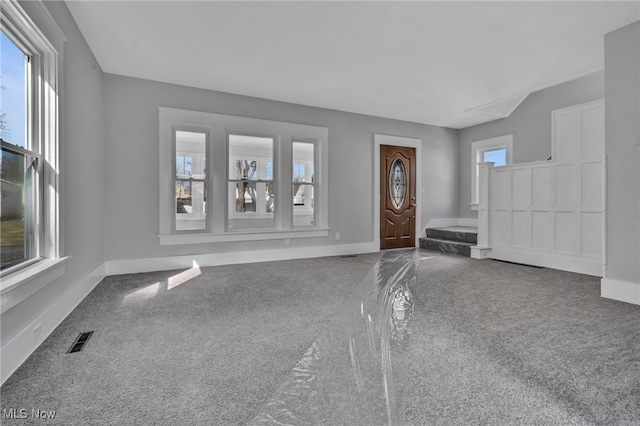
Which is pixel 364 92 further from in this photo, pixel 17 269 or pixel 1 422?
pixel 1 422

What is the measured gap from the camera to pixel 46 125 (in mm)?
2168

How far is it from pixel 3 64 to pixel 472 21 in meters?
3.44

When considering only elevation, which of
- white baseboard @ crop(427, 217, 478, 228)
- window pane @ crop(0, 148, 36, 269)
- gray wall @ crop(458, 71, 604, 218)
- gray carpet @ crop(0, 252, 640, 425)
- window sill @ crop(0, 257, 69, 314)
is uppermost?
gray wall @ crop(458, 71, 604, 218)

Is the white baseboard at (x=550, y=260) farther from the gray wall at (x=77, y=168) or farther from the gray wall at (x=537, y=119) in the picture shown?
the gray wall at (x=77, y=168)

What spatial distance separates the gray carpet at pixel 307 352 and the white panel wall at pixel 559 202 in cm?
88

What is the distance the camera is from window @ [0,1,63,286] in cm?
177

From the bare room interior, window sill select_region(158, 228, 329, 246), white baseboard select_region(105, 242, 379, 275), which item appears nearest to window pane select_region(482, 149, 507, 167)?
the bare room interior

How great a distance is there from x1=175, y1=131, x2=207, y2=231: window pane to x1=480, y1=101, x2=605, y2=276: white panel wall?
4.57 metres

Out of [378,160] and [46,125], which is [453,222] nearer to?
[378,160]

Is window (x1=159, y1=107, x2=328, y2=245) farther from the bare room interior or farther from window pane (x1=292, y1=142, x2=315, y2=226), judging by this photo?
window pane (x1=292, y1=142, x2=315, y2=226)

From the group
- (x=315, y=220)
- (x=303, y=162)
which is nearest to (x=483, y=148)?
(x=303, y=162)

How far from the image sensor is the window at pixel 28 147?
177 cm

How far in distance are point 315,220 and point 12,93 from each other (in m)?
3.96

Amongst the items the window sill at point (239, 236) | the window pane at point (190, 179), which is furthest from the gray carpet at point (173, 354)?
the window pane at point (190, 179)
